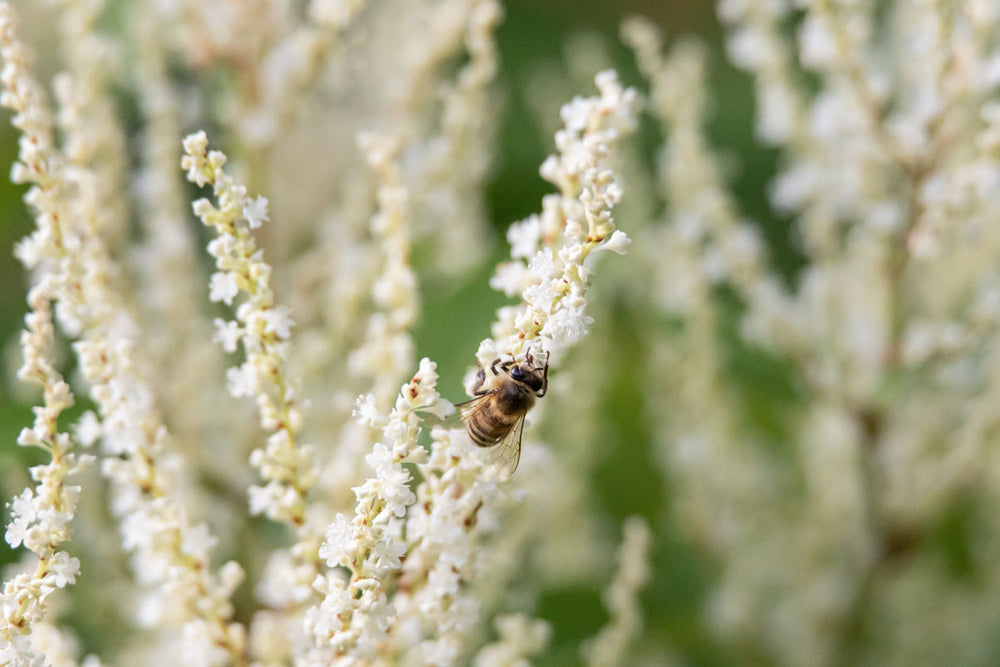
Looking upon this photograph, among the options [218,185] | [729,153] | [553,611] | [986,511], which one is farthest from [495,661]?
[729,153]

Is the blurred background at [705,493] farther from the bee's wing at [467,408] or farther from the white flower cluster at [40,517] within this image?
the white flower cluster at [40,517]

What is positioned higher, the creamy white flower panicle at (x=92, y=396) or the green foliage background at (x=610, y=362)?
the green foliage background at (x=610, y=362)

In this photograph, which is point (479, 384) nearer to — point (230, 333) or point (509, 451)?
point (509, 451)

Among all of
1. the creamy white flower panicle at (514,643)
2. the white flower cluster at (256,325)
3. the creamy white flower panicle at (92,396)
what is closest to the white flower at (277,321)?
the white flower cluster at (256,325)

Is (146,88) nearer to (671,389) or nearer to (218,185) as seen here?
(218,185)

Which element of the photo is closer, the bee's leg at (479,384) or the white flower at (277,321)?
the white flower at (277,321)

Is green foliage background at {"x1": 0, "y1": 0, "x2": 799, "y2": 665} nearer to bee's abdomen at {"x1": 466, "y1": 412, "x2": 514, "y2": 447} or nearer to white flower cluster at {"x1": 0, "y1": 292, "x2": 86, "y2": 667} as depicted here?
bee's abdomen at {"x1": 466, "y1": 412, "x2": 514, "y2": 447}
